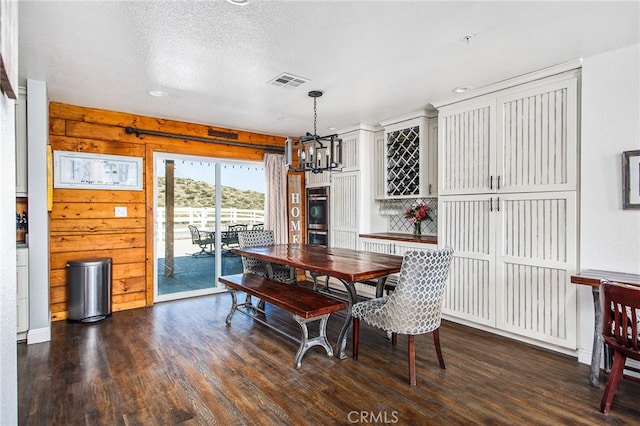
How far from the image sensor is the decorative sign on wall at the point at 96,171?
13.7 feet

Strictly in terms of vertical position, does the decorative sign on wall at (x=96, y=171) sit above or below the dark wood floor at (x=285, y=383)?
above

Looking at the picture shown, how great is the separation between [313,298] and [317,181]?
10.9ft

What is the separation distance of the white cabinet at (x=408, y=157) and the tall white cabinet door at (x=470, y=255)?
1.97 ft

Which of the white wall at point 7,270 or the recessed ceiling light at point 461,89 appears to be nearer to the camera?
the white wall at point 7,270

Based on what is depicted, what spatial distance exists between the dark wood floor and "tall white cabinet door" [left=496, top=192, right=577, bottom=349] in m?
0.25

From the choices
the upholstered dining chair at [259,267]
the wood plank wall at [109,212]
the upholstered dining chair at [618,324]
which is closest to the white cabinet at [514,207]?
the upholstered dining chair at [618,324]

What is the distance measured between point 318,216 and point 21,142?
4.09 metres

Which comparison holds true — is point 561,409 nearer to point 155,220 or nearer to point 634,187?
point 634,187

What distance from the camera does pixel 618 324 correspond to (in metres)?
2.18

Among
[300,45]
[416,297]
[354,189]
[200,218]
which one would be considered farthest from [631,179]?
[200,218]

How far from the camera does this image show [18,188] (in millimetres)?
3465

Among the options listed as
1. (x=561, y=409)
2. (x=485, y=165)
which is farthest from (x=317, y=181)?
(x=561, y=409)

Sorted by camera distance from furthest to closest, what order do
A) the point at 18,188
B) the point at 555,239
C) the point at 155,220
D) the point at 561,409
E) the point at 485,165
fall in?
the point at 155,220, the point at 485,165, the point at 18,188, the point at 555,239, the point at 561,409

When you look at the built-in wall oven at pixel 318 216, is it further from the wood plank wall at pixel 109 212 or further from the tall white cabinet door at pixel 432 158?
the wood plank wall at pixel 109 212
